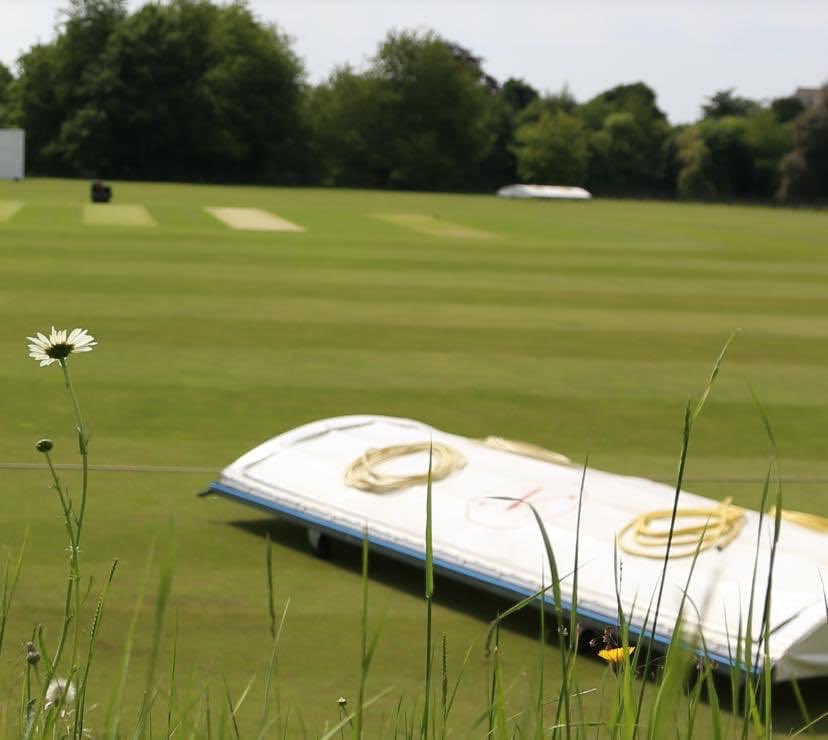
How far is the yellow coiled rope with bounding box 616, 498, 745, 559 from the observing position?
5.66m

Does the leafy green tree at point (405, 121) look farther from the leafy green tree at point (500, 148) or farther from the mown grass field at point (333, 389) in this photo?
the mown grass field at point (333, 389)

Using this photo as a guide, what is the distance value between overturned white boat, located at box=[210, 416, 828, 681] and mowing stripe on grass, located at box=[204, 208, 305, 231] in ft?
80.3

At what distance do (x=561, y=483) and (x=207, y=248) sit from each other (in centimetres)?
1937

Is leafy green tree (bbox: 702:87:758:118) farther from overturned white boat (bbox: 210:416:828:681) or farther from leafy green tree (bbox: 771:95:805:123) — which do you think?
overturned white boat (bbox: 210:416:828:681)

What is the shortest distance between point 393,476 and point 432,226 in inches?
1175

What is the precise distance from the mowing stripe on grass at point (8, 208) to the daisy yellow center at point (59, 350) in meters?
29.3

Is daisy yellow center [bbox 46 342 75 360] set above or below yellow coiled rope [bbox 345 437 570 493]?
above

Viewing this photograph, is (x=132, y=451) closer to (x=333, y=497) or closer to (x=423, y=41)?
(x=333, y=497)

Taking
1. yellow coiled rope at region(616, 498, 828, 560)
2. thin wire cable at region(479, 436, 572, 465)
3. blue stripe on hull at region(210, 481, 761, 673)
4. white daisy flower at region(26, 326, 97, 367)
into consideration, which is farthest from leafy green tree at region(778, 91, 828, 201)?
white daisy flower at region(26, 326, 97, 367)

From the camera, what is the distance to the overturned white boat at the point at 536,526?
5250mm

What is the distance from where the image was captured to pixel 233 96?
9994cm

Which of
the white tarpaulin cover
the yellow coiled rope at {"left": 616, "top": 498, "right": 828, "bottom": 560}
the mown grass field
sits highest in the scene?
the yellow coiled rope at {"left": 616, "top": 498, "right": 828, "bottom": 560}

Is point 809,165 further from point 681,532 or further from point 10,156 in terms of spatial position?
point 681,532

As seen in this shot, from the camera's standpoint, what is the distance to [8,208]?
36.3 meters
